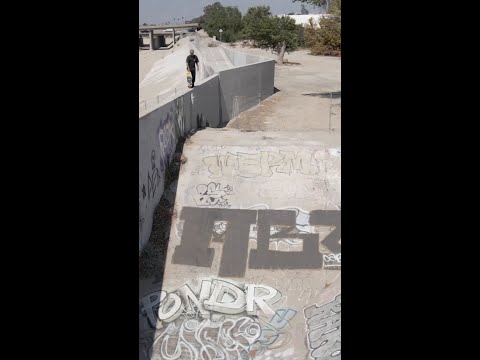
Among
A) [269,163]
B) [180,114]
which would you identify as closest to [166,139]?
[180,114]

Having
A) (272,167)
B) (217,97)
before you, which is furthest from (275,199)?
(217,97)

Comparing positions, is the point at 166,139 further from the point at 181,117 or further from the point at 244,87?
the point at 244,87

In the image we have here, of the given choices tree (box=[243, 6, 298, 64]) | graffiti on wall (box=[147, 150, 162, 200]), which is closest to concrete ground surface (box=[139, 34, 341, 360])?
graffiti on wall (box=[147, 150, 162, 200])

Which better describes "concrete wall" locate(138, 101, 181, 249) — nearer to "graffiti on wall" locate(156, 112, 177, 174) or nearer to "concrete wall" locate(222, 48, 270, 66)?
"graffiti on wall" locate(156, 112, 177, 174)

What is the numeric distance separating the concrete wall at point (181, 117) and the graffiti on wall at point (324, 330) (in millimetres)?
3963

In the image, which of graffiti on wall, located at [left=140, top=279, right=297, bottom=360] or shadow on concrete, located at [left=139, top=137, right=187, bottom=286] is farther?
shadow on concrete, located at [left=139, top=137, right=187, bottom=286]

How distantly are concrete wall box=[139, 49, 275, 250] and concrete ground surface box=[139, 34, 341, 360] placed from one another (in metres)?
0.65

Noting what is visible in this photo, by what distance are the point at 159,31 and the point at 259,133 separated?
83.0 metres

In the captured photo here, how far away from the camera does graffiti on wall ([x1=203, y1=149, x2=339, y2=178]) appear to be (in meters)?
13.5

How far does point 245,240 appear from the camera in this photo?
1209cm

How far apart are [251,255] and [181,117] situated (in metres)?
4.90
